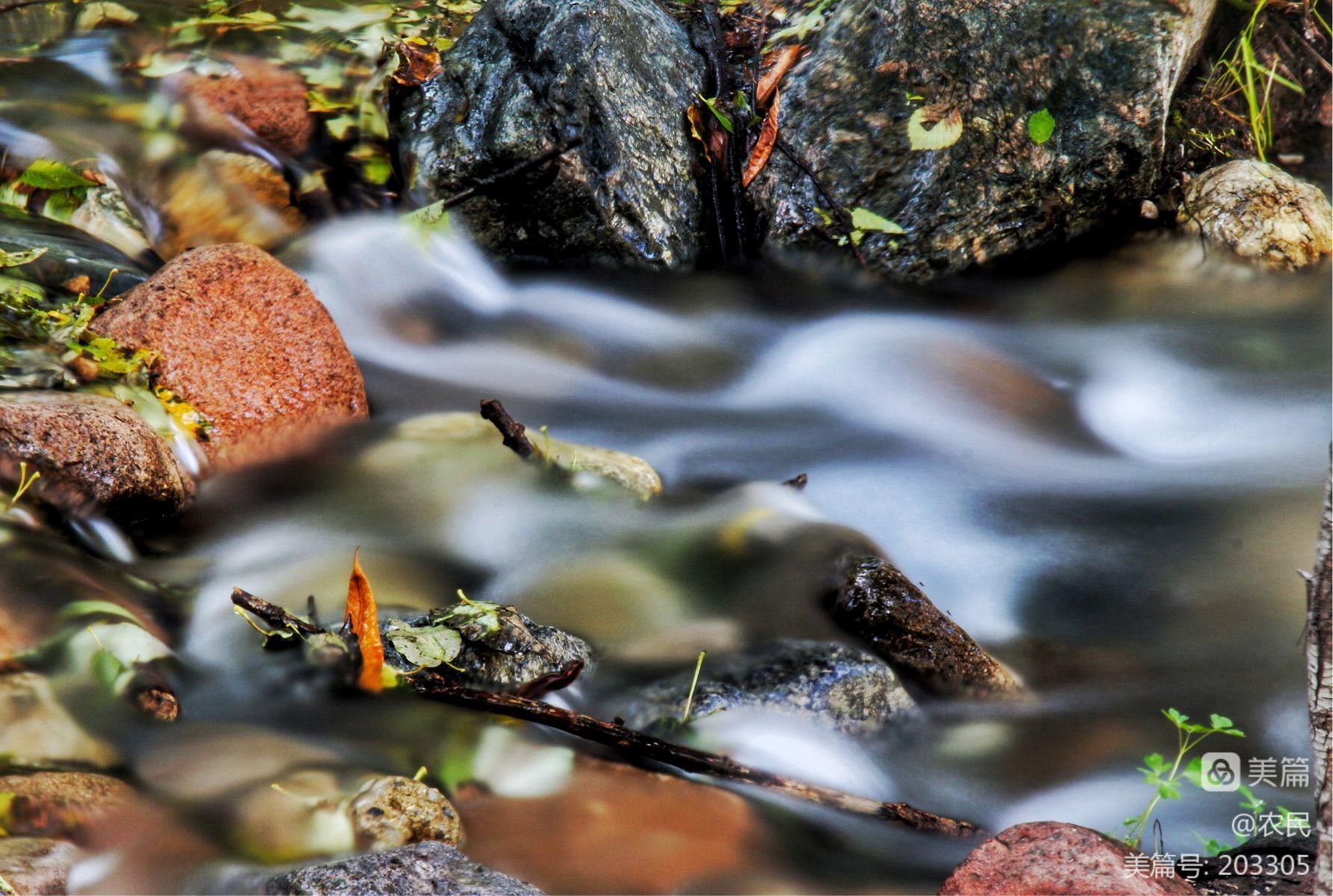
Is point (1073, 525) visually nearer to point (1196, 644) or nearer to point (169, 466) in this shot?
point (1196, 644)

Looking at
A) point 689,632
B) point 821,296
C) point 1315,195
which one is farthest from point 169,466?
point 1315,195

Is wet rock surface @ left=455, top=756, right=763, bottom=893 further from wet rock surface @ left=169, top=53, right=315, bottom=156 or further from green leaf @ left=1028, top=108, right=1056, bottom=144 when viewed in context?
wet rock surface @ left=169, top=53, right=315, bottom=156

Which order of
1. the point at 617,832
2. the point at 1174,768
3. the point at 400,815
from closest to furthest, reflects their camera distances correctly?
the point at 400,815 < the point at 617,832 < the point at 1174,768

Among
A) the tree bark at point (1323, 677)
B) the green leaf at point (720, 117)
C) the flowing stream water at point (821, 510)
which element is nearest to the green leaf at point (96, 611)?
the flowing stream water at point (821, 510)

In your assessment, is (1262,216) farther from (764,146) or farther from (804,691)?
(804,691)

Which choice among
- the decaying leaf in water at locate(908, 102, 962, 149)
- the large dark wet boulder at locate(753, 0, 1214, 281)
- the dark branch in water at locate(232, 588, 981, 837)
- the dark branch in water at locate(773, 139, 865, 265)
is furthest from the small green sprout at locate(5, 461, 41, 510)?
the decaying leaf in water at locate(908, 102, 962, 149)

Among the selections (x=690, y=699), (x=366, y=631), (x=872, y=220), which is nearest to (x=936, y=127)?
(x=872, y=220)

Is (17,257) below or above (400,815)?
above
